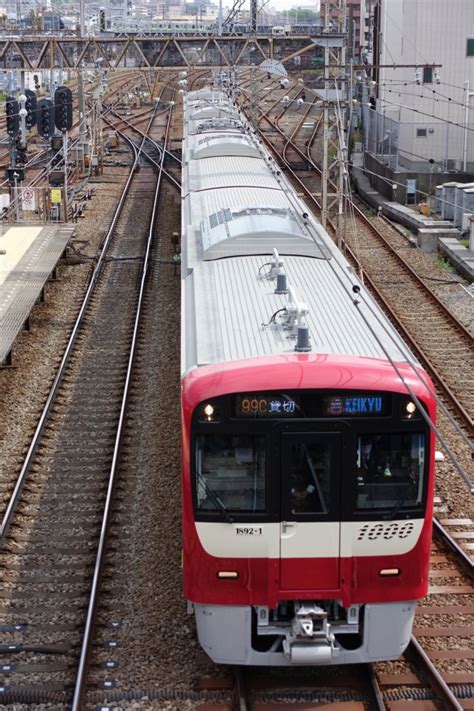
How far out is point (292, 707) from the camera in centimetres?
625

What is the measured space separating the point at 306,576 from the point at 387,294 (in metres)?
11.0

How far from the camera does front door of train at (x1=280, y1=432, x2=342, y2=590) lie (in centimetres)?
604

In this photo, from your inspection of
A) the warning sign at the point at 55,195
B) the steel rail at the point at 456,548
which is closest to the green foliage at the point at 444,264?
the warning sign at the point at 55,195

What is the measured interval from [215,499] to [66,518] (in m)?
3.23

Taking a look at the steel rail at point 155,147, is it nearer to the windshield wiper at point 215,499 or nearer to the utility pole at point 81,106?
the utility pole at point 81,106

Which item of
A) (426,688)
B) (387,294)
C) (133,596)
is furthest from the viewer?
(387,294)

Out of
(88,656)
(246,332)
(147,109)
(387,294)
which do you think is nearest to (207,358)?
(246,332)

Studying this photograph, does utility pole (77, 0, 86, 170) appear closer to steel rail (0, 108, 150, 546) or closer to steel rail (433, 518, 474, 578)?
steel rail (0, 108, 150, 546)

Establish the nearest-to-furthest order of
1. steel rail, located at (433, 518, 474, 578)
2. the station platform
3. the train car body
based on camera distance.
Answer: steel rail, located at (433, 518, 474, 578), the station platform, the train car body

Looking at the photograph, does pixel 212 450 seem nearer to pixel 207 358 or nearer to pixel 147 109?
pixel 207 358

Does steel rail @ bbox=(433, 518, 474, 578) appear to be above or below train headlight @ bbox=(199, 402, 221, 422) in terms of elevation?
below

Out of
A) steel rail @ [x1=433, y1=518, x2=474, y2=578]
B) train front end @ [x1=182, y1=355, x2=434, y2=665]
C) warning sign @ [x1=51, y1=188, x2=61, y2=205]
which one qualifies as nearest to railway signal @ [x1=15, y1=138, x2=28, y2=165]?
warning sign @ [x1=51, y1=188, x2=61, y2=205]

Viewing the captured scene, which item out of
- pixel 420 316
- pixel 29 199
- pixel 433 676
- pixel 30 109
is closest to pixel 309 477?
pixel 433 676

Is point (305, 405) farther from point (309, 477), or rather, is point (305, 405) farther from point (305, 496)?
point (305, 496)
